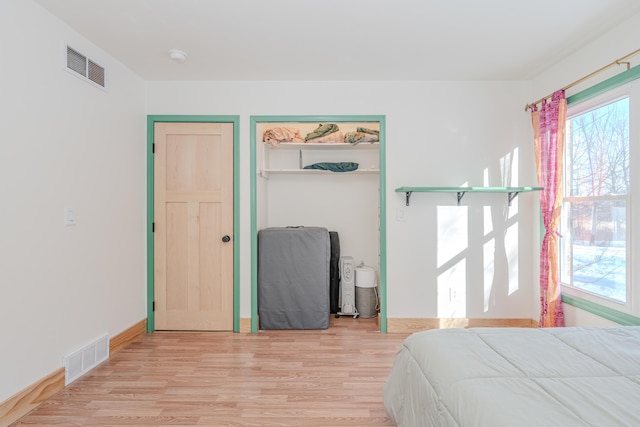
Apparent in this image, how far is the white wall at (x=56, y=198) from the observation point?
2.00 meters

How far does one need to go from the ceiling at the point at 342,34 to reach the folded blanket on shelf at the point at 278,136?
26.6 inches

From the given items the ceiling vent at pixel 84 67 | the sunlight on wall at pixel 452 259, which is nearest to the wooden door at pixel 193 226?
the ceiling vent at pixel 84 67

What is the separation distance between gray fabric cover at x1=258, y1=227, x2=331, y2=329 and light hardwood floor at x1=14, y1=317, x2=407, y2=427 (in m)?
0.20

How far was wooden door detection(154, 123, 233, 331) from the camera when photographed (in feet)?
11.4

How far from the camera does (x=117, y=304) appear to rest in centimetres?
302

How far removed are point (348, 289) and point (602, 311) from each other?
2.24 metres

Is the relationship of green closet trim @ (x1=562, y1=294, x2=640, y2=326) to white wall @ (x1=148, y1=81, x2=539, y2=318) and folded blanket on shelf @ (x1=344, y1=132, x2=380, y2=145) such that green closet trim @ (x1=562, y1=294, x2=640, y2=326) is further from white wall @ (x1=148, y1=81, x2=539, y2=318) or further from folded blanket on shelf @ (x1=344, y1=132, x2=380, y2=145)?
folded blanket on shelf @ (x1=344, y1=132, x2=380, y2=145)

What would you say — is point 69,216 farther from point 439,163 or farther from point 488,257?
point 488,257

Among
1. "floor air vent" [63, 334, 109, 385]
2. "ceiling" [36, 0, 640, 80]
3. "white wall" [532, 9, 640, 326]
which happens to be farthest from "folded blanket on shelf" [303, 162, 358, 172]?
"floor air vent" [63, 334, 109, 385]

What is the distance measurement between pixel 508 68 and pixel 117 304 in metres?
4.04

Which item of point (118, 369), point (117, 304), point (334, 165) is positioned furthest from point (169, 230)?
point (334, 165)

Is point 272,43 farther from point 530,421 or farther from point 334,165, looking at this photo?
point 530,421

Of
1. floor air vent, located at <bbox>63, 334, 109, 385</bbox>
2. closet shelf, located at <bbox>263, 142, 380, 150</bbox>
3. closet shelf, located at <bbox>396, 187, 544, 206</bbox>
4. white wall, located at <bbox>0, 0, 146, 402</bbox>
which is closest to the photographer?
white wall, located at <bbox>0, 0, 146, 402</bbox>

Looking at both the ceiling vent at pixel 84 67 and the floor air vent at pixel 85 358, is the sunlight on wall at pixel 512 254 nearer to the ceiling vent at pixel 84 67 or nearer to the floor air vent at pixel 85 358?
the floor air vent at pixel 85 358
